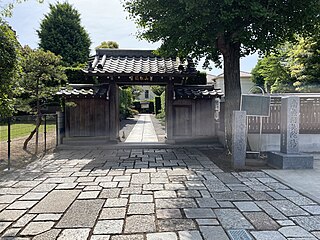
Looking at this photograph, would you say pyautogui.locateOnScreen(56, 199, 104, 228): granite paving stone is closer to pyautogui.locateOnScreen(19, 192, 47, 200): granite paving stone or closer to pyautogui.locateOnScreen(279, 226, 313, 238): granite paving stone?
pyautogui.locateOnScreen(19, 192, 47, 200): granite paving stone

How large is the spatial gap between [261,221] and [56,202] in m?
2.89

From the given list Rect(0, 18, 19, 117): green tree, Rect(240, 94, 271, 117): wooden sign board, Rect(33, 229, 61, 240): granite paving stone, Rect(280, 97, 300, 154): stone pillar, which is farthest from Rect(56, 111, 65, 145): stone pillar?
Rect(280, 97, 300, 154): stone pillar

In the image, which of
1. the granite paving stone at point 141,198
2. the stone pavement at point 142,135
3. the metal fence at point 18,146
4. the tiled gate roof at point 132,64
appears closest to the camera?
the granite paving stone at point 141,198

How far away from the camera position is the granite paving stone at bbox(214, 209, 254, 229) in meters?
2.89

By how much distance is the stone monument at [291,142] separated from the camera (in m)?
5.59

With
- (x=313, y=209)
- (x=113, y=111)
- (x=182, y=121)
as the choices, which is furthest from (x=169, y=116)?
(x=313, y=209)

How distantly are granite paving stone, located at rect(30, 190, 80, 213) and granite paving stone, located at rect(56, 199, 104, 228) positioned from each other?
0.45 feet

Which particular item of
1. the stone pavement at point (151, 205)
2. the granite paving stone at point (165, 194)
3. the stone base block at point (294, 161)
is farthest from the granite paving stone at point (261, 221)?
the stone base block at point (294, 161)

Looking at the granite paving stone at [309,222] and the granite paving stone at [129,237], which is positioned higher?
the granite paving stone at [129,237]

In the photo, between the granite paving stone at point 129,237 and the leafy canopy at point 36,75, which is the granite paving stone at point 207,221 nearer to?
the granite paving stone at point 129,237

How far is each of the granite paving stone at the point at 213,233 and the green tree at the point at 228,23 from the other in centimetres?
419

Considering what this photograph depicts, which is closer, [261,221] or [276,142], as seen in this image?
[261,221]

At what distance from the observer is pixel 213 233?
107 inches

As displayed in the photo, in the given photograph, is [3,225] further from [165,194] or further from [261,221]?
[261,221]
